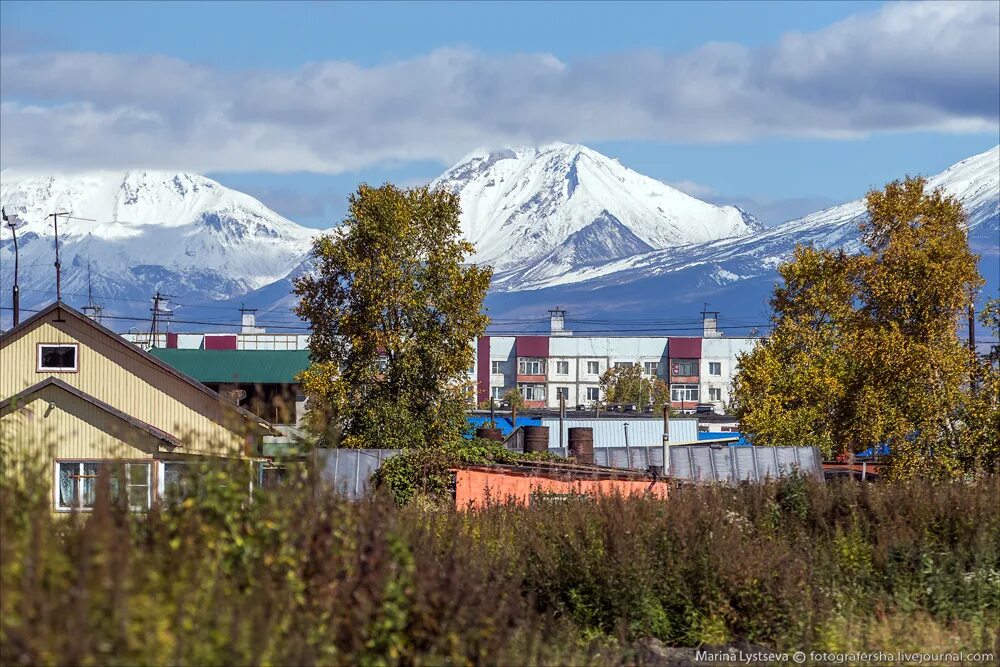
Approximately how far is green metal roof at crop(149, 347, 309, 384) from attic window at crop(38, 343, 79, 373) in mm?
37070

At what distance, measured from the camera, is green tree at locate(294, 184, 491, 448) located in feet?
114

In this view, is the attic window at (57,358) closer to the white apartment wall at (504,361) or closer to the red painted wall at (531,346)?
→ the red painted wall at (531,346)

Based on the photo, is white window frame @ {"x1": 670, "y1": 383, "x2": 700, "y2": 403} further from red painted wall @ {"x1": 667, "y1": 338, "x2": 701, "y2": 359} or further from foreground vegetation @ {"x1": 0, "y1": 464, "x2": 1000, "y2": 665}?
foreground vegetation @ {"x1": 0, "y1": 464, "x2": 1000, "y2": 665}

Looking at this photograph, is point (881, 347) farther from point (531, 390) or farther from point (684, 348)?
point (531, 390)

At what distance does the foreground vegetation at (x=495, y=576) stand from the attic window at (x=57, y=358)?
24.2 metres

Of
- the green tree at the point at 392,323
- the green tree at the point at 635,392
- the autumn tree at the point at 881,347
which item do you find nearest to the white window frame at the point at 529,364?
the green tree at the point at 635,392

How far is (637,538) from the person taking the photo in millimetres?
13305

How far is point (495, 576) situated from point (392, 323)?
989 inches

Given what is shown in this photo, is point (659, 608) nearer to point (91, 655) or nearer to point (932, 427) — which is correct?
point (91, 655)

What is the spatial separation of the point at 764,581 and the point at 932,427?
16424 mm

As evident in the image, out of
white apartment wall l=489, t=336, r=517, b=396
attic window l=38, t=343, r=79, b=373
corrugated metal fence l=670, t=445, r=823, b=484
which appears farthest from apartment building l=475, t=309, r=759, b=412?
attic window l=38, t=343, r=79, b=373

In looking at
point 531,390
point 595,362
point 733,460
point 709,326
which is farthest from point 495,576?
point 709,326

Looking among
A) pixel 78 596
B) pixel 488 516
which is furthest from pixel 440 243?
pixel 78 596

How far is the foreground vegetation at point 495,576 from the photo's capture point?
6680mm
